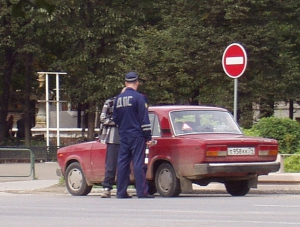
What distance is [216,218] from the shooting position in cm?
1032

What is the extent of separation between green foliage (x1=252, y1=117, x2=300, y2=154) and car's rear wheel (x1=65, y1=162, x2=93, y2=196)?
489cm

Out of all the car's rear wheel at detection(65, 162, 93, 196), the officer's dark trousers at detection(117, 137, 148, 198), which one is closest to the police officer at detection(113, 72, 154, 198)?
the officer's dark trousers at detection(117, 137, 148, 198)

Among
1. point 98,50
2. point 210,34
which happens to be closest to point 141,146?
point 210,34

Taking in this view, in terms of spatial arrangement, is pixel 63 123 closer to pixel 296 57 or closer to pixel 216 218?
pixel 296 57

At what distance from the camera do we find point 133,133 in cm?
1424

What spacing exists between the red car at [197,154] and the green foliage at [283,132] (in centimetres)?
400

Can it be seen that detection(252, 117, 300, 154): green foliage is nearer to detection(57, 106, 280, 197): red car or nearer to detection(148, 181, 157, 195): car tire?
detection(57, 106, 280, 197): red car

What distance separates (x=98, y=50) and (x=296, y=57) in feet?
31.1

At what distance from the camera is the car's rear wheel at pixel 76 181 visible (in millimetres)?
16312

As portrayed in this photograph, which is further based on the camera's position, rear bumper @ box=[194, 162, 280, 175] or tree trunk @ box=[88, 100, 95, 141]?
tree trunk @ box=[88, 100, 95, 141]

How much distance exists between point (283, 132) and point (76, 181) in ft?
17.1

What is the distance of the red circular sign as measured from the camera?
734 inches

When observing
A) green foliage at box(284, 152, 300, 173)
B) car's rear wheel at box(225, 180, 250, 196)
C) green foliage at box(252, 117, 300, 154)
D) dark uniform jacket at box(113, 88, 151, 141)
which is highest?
dark uniform jacket at box(113, 88, 151, 141)

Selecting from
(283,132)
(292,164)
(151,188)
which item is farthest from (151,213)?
(283,132)
